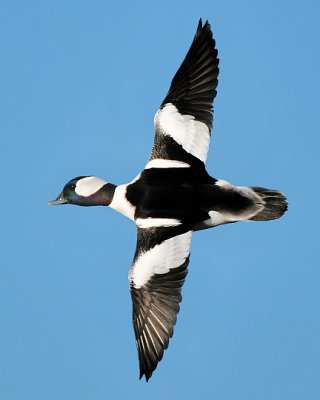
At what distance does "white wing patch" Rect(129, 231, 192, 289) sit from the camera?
9.23 meters

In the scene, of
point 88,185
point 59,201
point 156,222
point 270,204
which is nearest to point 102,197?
point 88,185

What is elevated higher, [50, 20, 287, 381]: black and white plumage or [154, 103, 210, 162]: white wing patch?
[154, 103, 210, 162]: white wing patch

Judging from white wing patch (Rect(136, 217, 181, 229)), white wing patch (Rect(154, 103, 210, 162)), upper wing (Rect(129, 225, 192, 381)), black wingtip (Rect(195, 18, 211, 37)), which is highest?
black wingtip (Rect(195, 18, 211, 37))

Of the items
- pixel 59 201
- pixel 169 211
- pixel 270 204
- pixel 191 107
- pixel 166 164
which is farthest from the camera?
pixel 59 201

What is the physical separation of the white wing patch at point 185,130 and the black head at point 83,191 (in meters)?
0.84

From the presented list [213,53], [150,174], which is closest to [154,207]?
[150,174]

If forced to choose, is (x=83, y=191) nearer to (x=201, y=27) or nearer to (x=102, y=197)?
(x=102, y=197)

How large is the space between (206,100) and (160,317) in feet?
7.23

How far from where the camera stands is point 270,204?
9.54m

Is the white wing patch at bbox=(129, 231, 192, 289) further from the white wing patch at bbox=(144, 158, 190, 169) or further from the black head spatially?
the black head

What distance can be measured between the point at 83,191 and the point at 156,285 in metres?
1.49

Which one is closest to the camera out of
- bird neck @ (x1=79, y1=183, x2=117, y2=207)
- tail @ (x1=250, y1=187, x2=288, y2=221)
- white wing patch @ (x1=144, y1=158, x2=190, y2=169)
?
tail @ (x1=250, y1=187, x2=288, y2=221)

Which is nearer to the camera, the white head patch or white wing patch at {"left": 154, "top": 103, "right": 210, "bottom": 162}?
white wing patch at {"left": 154, "top": 103, "right": 210, "bottom": 162}

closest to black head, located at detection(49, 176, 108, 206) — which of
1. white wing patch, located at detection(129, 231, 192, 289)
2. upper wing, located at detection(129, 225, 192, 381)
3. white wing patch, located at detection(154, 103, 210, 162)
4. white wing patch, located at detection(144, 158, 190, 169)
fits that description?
white wing patch, located at detection(144, 158, 190, 169)
